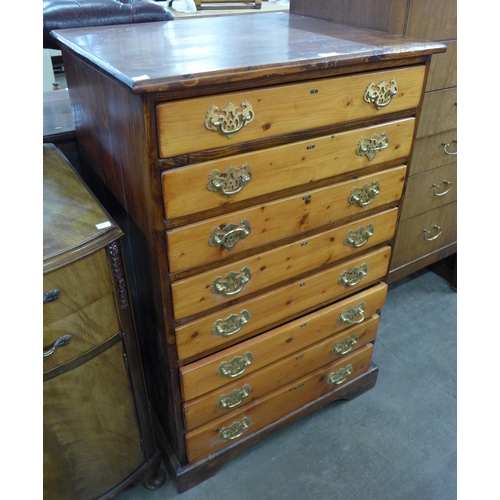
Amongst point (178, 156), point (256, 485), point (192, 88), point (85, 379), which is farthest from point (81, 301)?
point (256, 485)

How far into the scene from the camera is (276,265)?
1088 mm

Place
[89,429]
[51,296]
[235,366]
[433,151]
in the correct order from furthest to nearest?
1. [433,151]
2. [235,366]
3. [89,429]
4. [51,296]

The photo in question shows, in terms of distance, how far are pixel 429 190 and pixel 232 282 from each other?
38.4 inches

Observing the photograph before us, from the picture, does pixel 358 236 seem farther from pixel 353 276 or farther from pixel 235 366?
pixel 235 366

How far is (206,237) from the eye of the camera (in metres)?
0.93

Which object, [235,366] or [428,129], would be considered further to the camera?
[428,129]

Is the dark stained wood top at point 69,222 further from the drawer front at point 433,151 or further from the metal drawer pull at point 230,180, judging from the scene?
the drawer front at point 433,151

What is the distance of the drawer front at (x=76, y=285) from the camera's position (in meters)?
0.83

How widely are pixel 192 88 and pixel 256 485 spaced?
1095mm

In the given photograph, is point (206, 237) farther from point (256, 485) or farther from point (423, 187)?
point (423, 187)

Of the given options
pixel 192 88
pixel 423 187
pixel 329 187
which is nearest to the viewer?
pixel 192 88

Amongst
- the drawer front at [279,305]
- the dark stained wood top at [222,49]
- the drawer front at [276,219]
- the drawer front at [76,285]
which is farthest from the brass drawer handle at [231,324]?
the dark stained wood top at [222,49]

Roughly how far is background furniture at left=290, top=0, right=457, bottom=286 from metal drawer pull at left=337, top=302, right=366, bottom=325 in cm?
46

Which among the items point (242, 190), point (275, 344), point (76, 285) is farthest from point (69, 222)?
point (275, 344)
